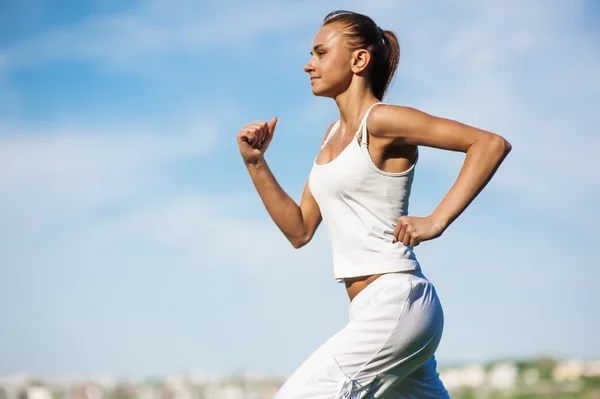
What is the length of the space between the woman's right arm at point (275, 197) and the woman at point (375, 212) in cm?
33

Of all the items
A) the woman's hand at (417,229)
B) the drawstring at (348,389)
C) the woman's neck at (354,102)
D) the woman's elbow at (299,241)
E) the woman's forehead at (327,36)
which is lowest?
the drawstring at (348,389)

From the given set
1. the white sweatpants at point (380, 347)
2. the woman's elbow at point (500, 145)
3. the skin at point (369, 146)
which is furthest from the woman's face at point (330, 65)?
the white sweatpants at point (380, 347)

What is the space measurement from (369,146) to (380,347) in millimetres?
763

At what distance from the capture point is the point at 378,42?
11.6 feet

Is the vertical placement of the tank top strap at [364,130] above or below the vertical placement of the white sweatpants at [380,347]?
above

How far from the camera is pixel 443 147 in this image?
10.3 ft

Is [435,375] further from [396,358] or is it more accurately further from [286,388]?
[286,388]

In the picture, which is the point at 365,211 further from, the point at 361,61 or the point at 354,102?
the point at 361,61

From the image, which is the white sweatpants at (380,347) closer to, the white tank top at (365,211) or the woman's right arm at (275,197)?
the white tank top at (365,211)

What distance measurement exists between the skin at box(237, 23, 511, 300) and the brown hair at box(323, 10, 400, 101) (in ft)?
0.13

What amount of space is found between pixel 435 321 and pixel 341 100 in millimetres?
999

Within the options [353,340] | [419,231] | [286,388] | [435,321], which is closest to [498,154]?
[419,231]

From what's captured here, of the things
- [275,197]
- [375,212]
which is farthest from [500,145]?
[275,197]

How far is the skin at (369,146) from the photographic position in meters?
3.00
